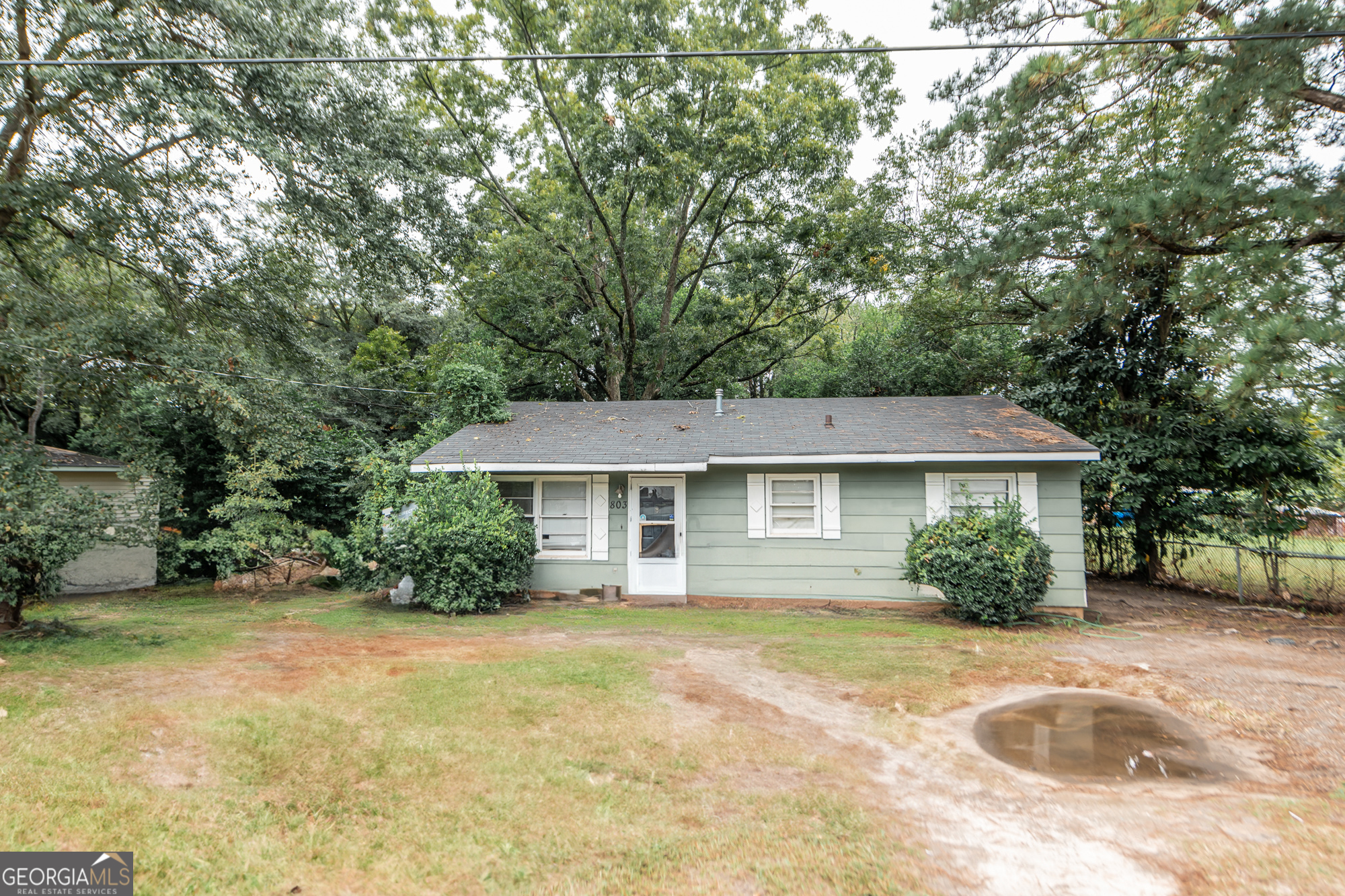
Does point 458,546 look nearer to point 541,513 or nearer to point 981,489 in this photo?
point 541,513

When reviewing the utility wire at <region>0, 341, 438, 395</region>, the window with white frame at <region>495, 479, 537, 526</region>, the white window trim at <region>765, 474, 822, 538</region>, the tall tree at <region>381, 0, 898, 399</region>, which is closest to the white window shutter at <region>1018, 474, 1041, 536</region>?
the white window trim at <region>765, 474, 822, 538</region>

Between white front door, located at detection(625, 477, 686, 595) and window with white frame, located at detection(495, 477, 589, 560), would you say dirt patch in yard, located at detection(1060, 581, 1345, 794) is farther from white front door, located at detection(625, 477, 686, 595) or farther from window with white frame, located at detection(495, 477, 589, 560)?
window with white frame, located at detection(495, 477, 589, 560)

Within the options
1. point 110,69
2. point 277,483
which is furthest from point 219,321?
point 277,483

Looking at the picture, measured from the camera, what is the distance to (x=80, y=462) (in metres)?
12.8

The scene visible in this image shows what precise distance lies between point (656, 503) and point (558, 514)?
168 centimetres

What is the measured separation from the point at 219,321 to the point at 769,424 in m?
9.12

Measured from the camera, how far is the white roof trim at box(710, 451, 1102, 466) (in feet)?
30.7

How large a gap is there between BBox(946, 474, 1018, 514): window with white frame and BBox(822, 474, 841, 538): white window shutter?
1.66 metres

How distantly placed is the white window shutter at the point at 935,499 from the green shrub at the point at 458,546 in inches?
250

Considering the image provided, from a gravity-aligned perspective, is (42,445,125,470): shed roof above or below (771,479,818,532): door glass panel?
above

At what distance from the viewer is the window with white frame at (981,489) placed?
32.2 ft

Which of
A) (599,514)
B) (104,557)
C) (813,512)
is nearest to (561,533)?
(599,514)

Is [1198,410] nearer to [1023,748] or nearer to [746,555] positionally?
[746,555]
